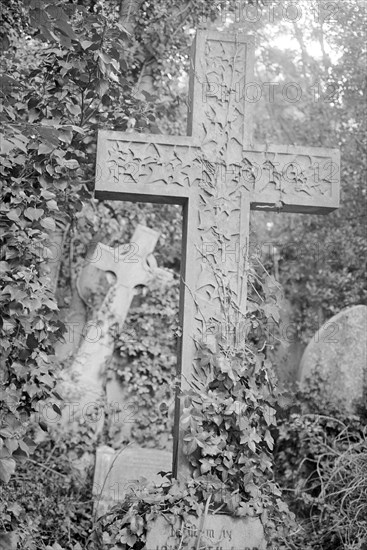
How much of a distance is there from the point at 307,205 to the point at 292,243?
4808 mm

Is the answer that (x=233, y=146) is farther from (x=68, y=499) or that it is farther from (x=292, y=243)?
(x=292, y=243)

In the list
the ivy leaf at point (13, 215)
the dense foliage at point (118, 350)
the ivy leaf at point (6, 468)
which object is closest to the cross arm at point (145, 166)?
the dense foliage at point (118, 350)

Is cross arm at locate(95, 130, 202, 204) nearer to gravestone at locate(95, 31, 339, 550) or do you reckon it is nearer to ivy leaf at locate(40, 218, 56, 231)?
gravestone at locate(95, 31, 339, 550)

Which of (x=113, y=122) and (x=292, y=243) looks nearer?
(x=113, y=122)

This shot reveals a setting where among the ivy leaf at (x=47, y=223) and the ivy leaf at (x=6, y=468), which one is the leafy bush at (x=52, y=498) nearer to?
the ivy leaf at (x=6, y=468)

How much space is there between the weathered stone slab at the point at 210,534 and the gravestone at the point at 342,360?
270cm

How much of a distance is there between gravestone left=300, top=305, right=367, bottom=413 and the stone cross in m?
2.06

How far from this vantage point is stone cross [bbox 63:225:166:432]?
7.17 metres

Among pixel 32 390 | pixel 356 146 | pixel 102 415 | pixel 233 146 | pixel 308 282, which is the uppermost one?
pixel 356 146

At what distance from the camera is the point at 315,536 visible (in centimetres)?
489

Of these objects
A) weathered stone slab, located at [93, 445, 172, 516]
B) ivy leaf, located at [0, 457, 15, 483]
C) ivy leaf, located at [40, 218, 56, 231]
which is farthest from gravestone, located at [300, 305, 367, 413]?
ivy leaf, located at [0, 457, 15, 483]

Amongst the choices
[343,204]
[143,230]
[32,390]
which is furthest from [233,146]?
[343,204]

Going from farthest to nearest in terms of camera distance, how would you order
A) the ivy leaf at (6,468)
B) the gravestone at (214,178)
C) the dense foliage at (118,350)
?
1. the gravestone at (214,178)
2. the dense foliage at (118,350)
3. the ivy leaf at (6,468)

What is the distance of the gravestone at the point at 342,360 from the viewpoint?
20.5ft
